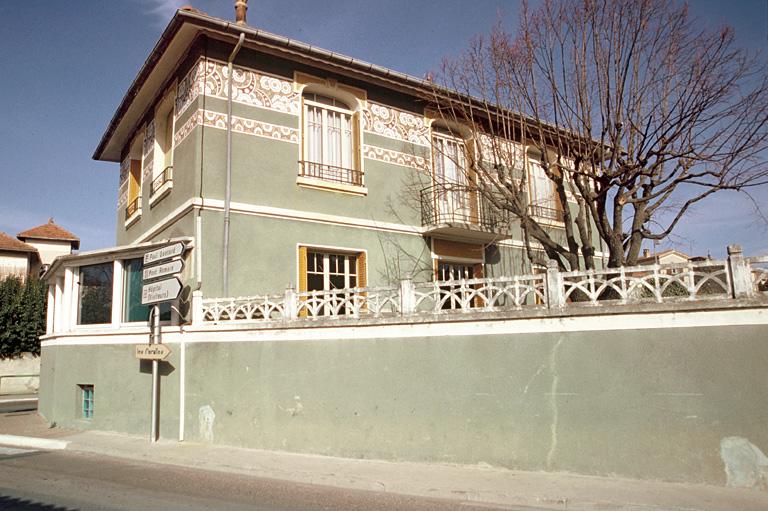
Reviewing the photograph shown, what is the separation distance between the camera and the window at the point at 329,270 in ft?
40.0

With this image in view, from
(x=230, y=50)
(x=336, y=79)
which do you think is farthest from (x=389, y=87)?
(x=230, y=50)

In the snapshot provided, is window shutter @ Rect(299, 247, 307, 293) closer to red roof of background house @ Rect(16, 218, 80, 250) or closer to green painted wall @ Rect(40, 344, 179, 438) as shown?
green painted wall @ Rect(40, 344, 179, 438)

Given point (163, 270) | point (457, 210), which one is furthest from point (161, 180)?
point (457, 210)

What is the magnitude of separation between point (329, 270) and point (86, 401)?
231 inches

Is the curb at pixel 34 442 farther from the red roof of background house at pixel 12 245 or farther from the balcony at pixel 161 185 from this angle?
the red roof of background house at pixel 12 245

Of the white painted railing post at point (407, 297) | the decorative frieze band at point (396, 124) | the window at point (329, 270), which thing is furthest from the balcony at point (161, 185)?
the white painted railing post at point (407, 297)

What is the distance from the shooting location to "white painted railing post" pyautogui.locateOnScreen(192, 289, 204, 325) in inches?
407

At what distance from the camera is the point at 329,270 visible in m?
12.7

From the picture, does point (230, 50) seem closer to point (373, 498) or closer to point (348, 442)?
point (348, 442)

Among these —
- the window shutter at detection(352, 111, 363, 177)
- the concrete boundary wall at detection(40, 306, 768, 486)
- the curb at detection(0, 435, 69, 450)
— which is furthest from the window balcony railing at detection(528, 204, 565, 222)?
the curb at detection(0, 435, 69, 450)

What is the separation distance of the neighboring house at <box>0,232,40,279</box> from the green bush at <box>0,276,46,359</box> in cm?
588

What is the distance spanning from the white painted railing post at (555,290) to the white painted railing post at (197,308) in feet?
20.4

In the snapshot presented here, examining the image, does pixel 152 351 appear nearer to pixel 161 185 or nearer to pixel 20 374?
pixel 161 185

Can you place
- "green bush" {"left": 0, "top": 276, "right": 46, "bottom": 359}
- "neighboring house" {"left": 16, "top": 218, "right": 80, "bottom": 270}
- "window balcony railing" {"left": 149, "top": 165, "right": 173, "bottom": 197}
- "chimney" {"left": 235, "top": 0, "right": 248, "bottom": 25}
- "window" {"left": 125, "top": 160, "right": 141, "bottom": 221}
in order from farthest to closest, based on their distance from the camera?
1. "neighboring house" {"left": 16, "top": 218, "right": 80, "bottom": 270}
2. "green bush" {"left": 0, "top": 276, "right": 46, "bottom": 359}
3. "window" {"left": 125, "top": 160, "right": 141, "bottom": 221}
4. "chimney" {"left": 235, "top": 0, "right": 248, "bottom": 25}
5. "window balcony railing" {"left": 149, "top": 165, "right": 173, "bottom": 197}
